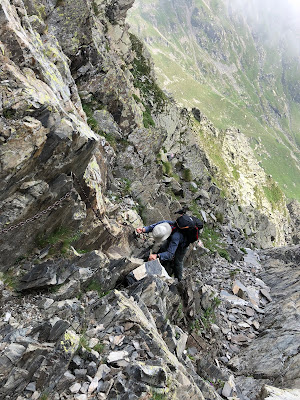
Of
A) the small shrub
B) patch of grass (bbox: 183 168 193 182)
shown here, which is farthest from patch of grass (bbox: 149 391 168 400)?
patch of grass (bbox: 183 168 193 182)

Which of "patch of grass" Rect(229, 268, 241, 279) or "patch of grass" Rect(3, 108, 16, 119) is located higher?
"patch of grass" Rect(3, 108, 16, 119)

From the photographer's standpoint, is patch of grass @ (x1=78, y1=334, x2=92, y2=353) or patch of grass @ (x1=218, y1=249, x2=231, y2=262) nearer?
patch of grass @ (x1=78, y1=334, x2=92, y2=353)

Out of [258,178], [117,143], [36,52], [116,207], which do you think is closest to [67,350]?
[116,207]

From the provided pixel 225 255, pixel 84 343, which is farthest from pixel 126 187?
pixel 84 343

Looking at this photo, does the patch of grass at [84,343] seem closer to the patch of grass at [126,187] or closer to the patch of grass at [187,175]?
the patch of grass at [126,187]

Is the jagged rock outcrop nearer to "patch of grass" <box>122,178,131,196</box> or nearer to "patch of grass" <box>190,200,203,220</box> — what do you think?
"patch of grass" <box>122,178,131,196</box>

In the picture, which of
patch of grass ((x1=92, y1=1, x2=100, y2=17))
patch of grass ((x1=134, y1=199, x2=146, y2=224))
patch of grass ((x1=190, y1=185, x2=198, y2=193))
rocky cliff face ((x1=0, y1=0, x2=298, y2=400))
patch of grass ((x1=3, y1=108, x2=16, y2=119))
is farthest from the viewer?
patch of grass ((x1=190, y1=185, x2=198, y2=193))

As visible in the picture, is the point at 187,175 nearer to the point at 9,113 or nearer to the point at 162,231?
the point at 162,231

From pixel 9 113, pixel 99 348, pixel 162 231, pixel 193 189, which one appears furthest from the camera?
pixel 193 189

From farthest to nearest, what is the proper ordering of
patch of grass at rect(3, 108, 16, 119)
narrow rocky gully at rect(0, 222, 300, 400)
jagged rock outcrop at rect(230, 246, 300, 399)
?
jagged rock outcrop at rect(230, 246, 300, 399)
patch of grass at rect(3, 108, 16, 119)
narrow rocky gully at rect(0, 222, 300, 400)

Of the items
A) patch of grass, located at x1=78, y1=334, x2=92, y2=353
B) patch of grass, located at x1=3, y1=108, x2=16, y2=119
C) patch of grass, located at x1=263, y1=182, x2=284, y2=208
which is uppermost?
patch of grass, located at x1=3, y1=108, x2=16, y2=119

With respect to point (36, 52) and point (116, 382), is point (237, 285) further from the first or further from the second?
point (36, 52)

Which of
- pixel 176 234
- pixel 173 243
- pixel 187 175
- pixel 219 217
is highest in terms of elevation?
pixel 176 234

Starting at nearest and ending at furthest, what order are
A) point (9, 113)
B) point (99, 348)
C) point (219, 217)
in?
1. point (99, 348)
2. point (9, 113)
3. point (219, 217)
